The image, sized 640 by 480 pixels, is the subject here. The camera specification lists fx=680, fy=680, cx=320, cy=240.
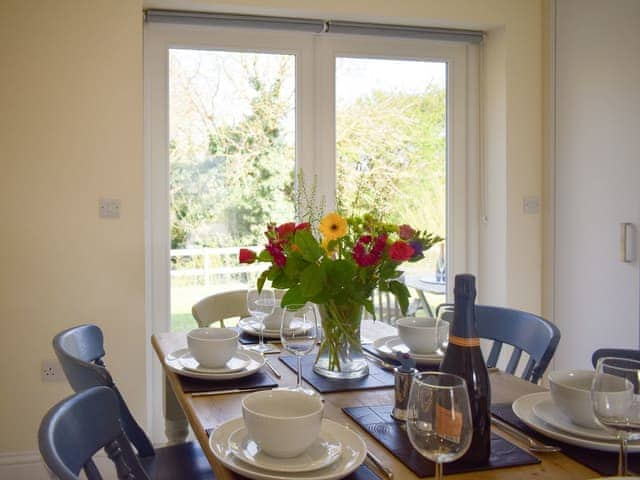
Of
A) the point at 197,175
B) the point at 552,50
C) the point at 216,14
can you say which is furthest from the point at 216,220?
the point at 552,50

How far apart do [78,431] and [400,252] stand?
75 centimetres

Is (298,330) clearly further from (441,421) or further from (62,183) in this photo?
(62,183)

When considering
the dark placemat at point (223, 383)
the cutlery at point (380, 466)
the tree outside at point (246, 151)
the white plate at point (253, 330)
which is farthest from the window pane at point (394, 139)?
the cutlery at point (380, 466)

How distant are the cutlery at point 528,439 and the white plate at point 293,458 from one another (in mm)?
343

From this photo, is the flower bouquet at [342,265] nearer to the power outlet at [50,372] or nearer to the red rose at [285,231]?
the red rose at [285,231]

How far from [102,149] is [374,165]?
1367mm

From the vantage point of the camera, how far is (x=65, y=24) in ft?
9.50

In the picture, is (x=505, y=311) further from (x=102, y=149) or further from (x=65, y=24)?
(x=65, y=24)

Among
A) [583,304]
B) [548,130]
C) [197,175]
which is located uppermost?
[548,130]

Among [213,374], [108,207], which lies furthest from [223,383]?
[108,207]

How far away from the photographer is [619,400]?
3.32ft

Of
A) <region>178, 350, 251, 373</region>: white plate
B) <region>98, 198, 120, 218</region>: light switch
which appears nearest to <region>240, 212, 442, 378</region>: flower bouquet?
<region>178, 350, 251, 373</region>: white plate

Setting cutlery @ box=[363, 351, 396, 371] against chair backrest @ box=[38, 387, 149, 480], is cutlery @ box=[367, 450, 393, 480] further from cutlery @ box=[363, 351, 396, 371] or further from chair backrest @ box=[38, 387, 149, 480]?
cutlery @ box=[363, 351, 396, 371]

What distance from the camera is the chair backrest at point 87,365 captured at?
138cm
